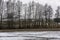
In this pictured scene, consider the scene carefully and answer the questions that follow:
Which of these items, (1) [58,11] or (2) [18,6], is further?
(1) [58,11]

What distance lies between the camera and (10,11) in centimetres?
4650

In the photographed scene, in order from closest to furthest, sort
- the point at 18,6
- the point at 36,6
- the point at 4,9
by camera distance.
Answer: the point at 4,9 → the point at 18,6 → the point at 36,6

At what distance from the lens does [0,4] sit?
44.9 metres

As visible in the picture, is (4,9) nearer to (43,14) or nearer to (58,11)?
(43,14)

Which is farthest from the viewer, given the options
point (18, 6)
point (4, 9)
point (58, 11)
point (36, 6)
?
point (58, 11)

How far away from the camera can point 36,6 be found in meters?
51.3

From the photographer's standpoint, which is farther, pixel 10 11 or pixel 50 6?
pixel 50 6

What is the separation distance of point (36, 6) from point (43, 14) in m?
3.51

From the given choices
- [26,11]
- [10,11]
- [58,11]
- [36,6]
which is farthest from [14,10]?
[58,11]

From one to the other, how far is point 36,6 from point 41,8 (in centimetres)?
177

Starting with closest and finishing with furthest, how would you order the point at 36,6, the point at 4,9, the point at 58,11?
the point at 4,9
the point at 36,6
the point at 58,11

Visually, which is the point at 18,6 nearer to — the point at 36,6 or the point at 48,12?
the point at 36,6

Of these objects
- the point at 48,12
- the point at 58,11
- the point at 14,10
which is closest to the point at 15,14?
the point at 14,10

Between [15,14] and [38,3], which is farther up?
[38,3]
